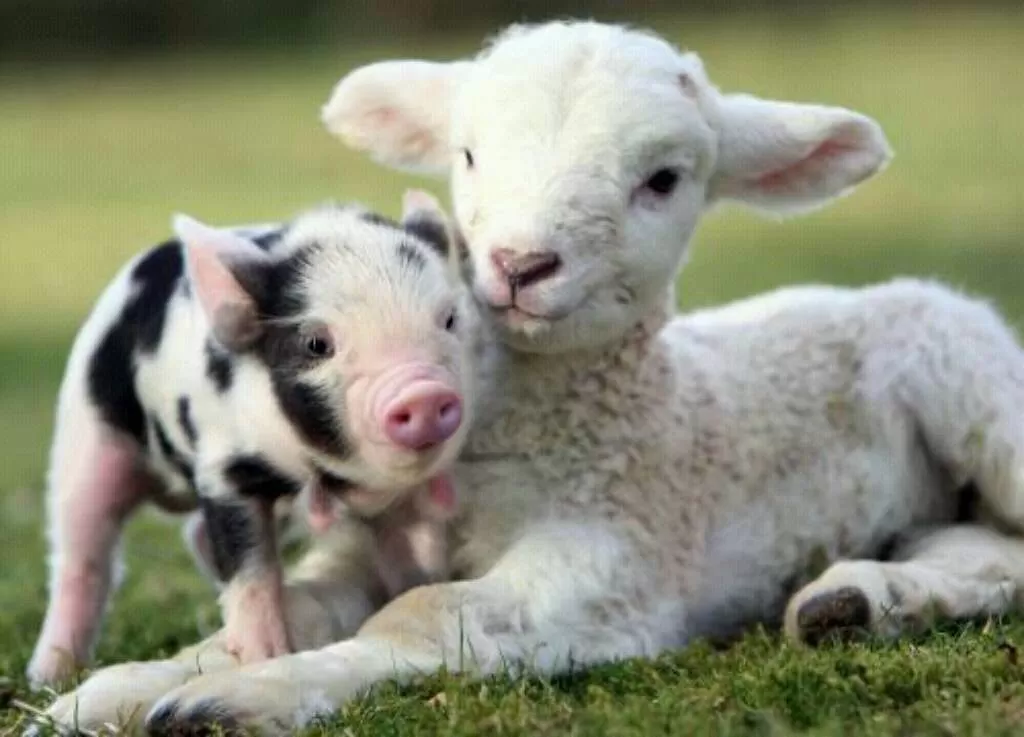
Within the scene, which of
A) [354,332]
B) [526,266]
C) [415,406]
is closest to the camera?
[415,406]

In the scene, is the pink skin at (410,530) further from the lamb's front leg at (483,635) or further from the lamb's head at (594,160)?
the lamb's head at (594,160)

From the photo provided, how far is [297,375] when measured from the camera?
20.5ft

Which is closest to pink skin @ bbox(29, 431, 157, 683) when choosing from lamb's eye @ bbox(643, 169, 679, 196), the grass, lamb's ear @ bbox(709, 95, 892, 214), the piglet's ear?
the grass

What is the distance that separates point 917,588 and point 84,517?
2.61 m

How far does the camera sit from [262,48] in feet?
129

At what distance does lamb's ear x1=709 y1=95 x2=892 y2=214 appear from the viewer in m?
7.21

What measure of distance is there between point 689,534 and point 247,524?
1.37m

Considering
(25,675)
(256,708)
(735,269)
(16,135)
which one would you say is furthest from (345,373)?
(16,135)

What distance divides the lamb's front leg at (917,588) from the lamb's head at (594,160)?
96cm

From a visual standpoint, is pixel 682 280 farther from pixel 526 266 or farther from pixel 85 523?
pixel 526 266

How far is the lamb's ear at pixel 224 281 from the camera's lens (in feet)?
20.9

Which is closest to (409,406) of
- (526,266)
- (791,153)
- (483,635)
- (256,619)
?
(526,266)

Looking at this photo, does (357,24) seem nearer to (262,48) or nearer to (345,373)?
(262,48)

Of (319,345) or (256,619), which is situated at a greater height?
(319,345)
